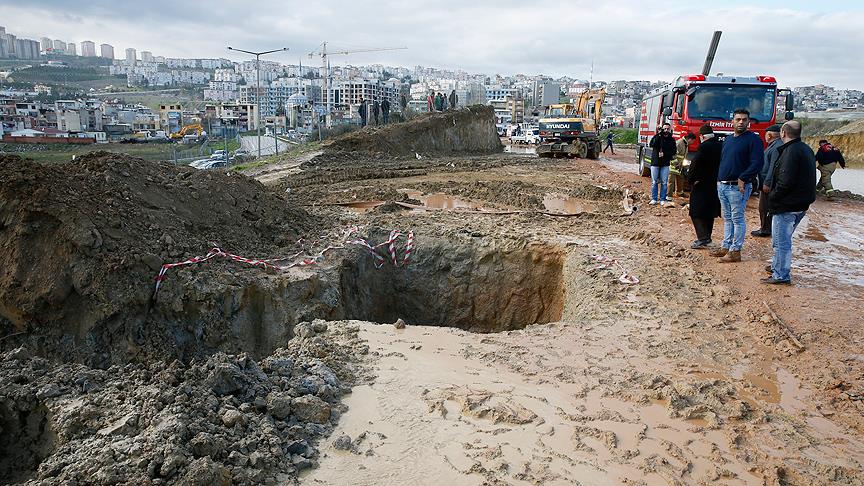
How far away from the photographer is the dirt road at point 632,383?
3354 mm

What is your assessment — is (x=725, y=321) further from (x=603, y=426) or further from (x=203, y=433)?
(x=203, y=433)

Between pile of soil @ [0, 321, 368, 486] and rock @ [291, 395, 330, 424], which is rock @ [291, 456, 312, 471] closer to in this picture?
pile of soil @ [0, 321, 368, 486]

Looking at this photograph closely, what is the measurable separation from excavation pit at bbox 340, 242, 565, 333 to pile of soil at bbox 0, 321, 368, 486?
165 inches

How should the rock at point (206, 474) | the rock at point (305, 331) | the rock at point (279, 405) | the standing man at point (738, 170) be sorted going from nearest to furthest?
the rock at point (206, 474) → the rock at point (279, 405) → the rock at point (305, 331) → the standing man at point (738, 170)

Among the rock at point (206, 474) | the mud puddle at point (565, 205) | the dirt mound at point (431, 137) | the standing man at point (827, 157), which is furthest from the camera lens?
the dirt mound at point (431, 137)

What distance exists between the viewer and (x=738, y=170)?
686 centimetres

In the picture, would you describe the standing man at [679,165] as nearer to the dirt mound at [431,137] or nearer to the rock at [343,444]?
the rock at [343,444]

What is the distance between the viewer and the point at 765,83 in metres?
12.8

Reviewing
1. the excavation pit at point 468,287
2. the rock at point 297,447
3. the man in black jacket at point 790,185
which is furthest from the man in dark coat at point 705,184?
the rock at point 297,447

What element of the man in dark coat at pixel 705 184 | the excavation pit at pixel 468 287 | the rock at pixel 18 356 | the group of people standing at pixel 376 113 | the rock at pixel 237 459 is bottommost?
the excavation pit at pixel 468 287

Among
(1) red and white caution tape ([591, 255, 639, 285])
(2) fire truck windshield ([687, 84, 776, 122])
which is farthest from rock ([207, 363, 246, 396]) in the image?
(2) fire truck windshield ([687, 84, 776, 122])

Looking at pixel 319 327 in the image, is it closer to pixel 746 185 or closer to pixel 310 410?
pixel 310 410

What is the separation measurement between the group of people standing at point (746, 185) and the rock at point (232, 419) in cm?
582

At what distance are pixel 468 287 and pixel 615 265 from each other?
2311 mm
